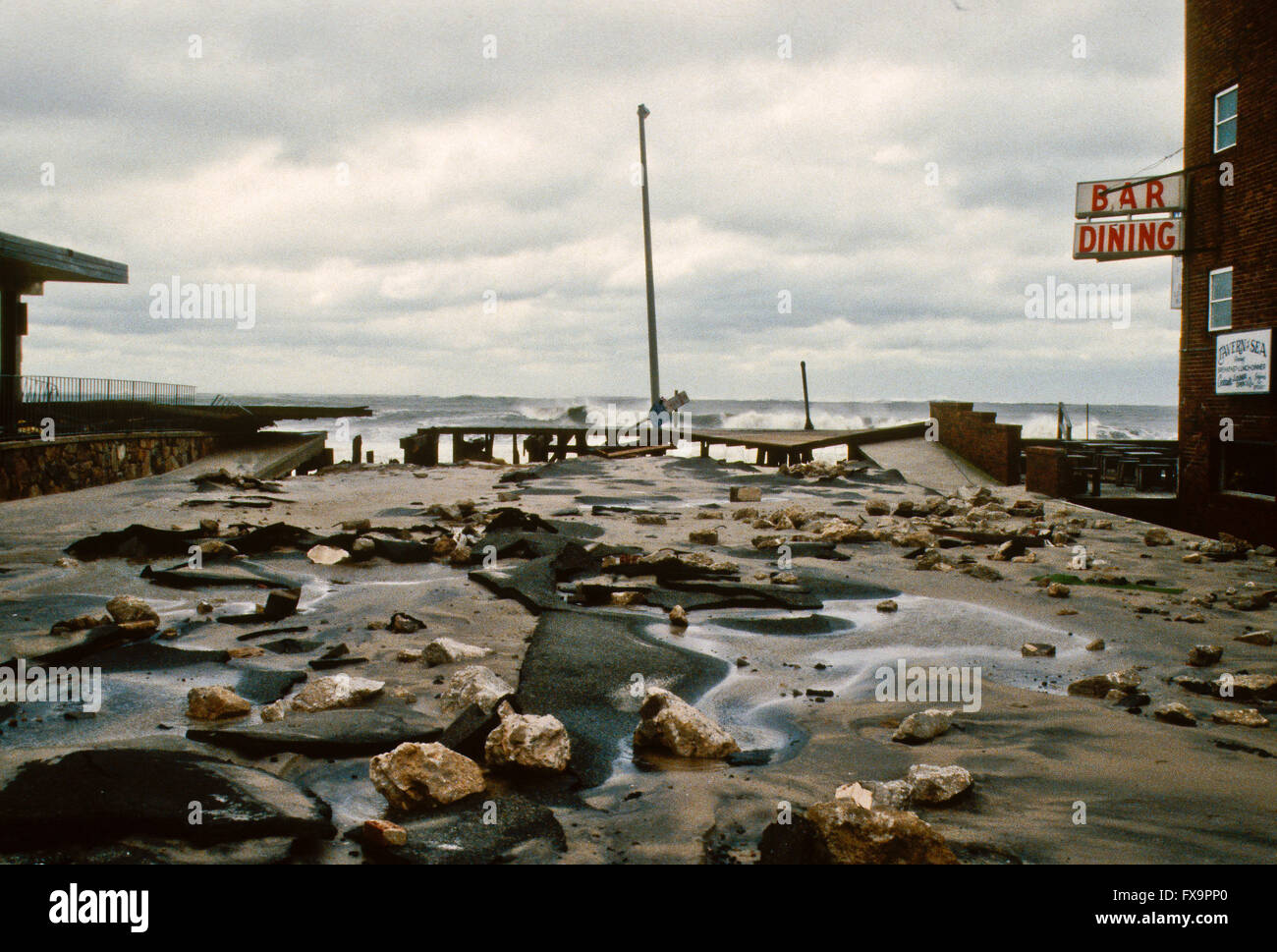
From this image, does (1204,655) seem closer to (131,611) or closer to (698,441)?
(131,611)

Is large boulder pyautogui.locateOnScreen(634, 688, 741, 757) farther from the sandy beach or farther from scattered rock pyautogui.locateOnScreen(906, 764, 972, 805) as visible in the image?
scattered rock pyautogui.locateOnScreen(906, 764, 972, 805)

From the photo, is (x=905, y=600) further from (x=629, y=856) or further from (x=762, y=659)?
(x=629, y=856)

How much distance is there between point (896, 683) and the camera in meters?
4.70

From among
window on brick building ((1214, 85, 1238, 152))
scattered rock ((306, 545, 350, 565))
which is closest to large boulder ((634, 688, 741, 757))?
scattered rock ((306, 545, 350, 565))

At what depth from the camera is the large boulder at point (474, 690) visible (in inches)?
159

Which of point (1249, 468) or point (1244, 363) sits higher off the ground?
point (1244, 363)

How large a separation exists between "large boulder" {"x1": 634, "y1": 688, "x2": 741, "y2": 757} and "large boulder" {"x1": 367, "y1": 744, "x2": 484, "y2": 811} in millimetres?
799

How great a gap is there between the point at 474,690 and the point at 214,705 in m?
1.14

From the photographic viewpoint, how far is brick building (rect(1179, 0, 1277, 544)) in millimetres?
15289

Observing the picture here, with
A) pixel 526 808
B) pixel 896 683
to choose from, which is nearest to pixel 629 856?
pixel 526 808

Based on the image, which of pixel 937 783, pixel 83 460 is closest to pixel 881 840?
pixel 937 783

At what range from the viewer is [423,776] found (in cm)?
302

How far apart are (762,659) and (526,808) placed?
2580 mm

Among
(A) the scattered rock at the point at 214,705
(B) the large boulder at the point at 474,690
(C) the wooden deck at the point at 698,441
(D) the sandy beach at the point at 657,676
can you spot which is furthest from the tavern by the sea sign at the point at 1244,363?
(A) the scattered rock at the point at 214,705
